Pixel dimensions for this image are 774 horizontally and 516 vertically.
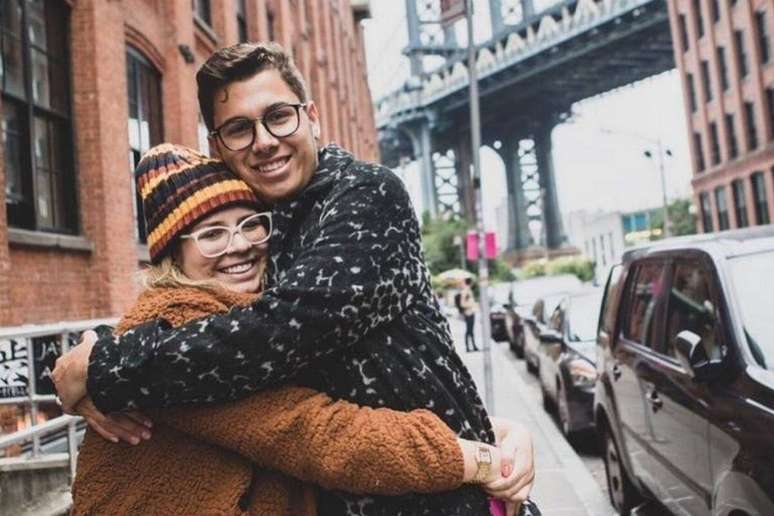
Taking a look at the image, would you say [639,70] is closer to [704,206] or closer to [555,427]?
[704,206]

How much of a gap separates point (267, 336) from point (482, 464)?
1.76 feet

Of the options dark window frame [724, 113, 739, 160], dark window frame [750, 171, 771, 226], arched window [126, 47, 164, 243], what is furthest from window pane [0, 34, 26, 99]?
dark window frame [724, 113, 739, 160]

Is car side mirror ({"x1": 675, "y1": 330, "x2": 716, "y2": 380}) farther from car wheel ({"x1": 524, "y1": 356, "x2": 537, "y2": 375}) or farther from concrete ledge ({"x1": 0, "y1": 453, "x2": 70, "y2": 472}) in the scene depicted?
car wheel ({"x1": 524, "y1": 356, "x2": 537, "y2": 375})

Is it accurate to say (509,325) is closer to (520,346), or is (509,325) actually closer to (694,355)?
(520,346)

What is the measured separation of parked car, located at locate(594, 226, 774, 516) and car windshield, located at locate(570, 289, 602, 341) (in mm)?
4062

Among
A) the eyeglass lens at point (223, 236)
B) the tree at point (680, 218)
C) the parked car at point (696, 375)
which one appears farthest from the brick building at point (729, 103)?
the tree at point (680, 218)

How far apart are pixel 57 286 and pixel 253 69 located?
6.98 metres

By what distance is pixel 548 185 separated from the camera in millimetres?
98688

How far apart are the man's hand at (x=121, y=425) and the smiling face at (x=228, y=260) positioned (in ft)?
1.14

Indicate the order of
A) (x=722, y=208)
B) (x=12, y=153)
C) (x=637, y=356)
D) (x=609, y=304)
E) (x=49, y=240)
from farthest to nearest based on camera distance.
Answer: (x=722, y=208) < (x=49, y=240) < (x=12, y=153) < (x=609, y=304) < (x=637, y=356)

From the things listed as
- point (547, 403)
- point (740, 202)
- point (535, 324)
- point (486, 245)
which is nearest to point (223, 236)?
point (547, 403)

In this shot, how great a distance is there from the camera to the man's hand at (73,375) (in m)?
1.58

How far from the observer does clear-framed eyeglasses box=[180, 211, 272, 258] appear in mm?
1751

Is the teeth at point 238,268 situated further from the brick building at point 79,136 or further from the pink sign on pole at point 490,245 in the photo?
the pink sign on pole at point 490,245
